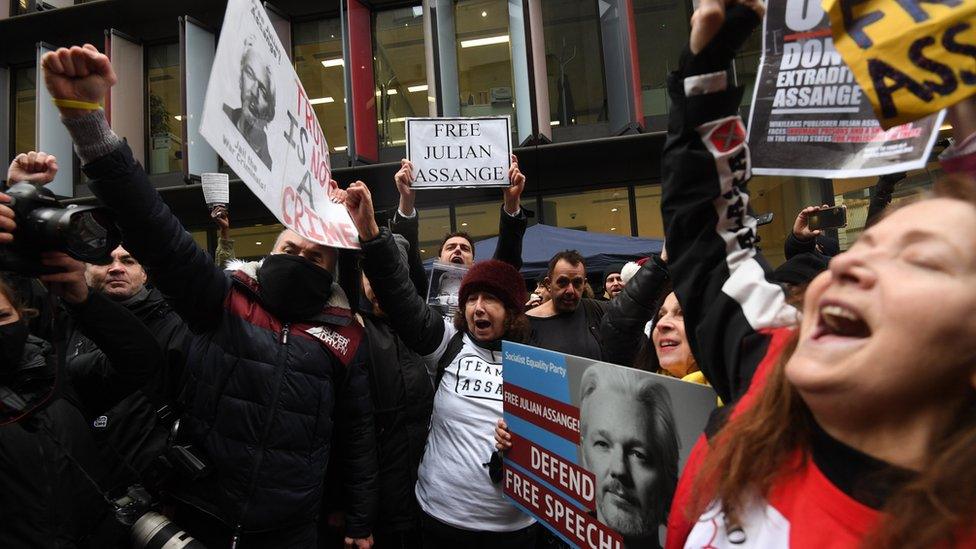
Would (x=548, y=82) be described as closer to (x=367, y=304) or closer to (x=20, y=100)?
(x=367, y=304)

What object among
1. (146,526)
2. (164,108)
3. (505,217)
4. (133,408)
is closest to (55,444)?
(146,526)

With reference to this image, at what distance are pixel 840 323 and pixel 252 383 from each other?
1.86 meters

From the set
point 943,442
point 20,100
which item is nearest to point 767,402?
point 943,442

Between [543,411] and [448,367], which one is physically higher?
[448,367]

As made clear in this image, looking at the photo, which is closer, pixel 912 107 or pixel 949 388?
pixel 949 388

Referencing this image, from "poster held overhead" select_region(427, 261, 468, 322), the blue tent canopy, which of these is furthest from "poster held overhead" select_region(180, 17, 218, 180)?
"poster held overhead" select_region(427, 261, 468, 322)

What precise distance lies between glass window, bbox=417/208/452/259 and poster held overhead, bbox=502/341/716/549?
8.59 metres

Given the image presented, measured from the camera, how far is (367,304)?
3.09 metres

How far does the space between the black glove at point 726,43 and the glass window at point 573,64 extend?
8.90 metres

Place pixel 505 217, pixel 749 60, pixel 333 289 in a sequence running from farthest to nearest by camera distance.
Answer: pixel 749 60 < pixel 505 217 < pixel 333 289

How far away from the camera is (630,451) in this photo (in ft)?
5.08

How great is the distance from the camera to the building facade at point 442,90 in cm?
955

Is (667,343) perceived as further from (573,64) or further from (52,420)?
(573,64)

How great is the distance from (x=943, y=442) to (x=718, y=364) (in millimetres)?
537
